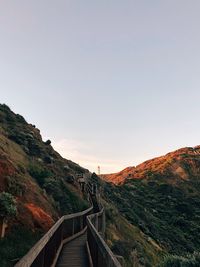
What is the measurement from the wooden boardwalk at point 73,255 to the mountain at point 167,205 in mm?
5158

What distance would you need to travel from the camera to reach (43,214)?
22.3 meters

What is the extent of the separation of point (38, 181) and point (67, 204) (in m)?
3.63

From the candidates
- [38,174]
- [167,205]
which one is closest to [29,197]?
[38,174]

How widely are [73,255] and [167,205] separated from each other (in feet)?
223

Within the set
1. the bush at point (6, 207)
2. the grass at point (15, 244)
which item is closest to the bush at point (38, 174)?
the grass at point (15, 244)

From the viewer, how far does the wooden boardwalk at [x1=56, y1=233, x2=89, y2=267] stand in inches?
527

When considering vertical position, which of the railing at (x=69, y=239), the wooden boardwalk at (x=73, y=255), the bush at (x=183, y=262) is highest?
the railing at (x=69, y=239)

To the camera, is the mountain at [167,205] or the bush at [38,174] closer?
the bush at [38,174]

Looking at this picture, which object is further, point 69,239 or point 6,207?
point 69,239

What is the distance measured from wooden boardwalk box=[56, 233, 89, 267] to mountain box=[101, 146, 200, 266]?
5.16 m

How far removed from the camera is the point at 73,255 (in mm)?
15398

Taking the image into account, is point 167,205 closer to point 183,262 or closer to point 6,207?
point 183,262

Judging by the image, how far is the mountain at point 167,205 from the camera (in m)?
45.7

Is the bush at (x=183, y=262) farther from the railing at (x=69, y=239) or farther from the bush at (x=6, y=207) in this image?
the bush at (x=6, y=207)
